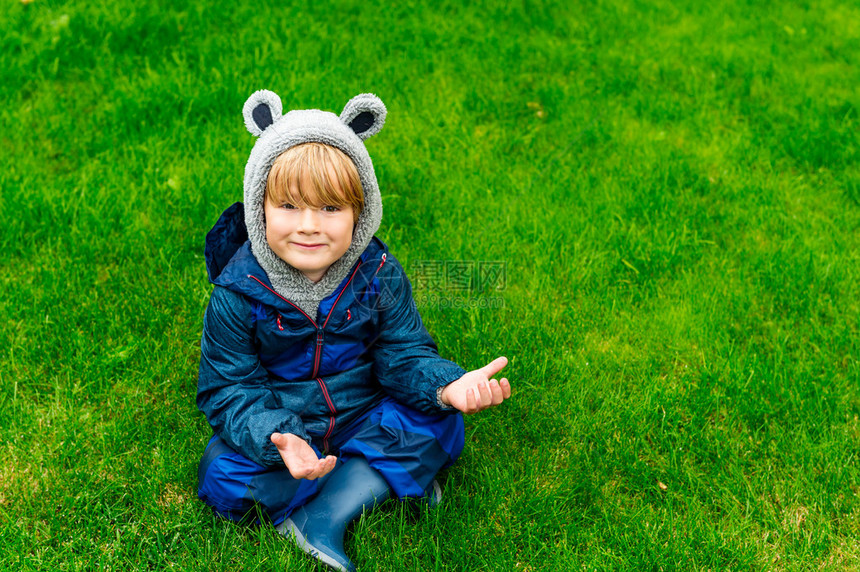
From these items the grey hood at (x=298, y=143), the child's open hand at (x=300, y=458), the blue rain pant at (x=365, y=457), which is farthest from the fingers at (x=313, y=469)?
Answer: the grey hood at (x=298, y=143)

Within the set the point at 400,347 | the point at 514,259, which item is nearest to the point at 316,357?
the point at 400,347

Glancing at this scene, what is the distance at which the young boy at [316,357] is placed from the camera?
7.53ft

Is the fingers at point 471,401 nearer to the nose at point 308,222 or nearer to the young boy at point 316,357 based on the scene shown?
the young boy at point 316,357

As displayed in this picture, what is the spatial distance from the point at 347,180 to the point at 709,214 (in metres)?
2.46

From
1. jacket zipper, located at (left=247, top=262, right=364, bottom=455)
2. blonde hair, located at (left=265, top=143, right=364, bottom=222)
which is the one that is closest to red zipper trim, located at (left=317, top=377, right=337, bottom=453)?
jacket zipper, located at (left=247, top=262, right=364, bottom=455)

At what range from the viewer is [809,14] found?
638 centimetres

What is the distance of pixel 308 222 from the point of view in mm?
2287

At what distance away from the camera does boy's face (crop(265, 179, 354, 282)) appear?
2305 mm

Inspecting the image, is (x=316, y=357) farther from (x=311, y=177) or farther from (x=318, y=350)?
(x=311, y=177)

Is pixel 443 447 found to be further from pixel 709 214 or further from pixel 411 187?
pixel 709 214

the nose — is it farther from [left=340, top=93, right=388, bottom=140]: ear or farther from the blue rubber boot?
the blue rubber boot

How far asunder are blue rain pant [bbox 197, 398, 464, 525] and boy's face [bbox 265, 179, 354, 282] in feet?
1.96

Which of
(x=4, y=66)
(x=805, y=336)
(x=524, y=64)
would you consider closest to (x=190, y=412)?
(x=805, y=336)

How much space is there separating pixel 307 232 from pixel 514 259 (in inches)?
63.6
